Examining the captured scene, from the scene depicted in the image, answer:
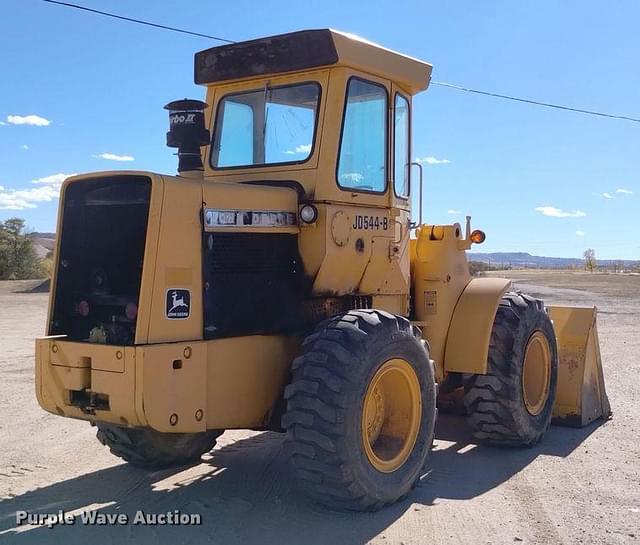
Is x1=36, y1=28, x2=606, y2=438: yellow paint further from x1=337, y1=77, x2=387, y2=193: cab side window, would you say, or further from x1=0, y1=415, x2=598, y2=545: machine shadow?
x1=0, y1=415, x2=598, y2=545: machine shadow

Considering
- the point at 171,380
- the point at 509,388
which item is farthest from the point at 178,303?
the point at 509,388

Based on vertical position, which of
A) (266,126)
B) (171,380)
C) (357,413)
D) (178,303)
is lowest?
(357,413)

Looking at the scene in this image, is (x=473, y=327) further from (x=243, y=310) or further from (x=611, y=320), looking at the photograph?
(x=611, y=320)

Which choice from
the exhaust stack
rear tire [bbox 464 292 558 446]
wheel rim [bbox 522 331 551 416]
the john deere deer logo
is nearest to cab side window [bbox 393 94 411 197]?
rear tire [bbox 464 292 558 446]

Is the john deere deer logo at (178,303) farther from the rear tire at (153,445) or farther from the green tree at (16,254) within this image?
the green tree at (16,254)

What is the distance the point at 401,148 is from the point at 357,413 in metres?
2.47

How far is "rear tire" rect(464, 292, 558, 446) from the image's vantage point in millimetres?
6449

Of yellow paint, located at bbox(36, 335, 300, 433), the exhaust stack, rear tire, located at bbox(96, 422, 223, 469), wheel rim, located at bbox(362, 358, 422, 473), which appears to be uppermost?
the exhaust stack

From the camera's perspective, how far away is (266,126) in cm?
577

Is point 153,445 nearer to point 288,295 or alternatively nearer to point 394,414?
point 288,295

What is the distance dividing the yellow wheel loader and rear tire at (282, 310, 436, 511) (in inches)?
0.5

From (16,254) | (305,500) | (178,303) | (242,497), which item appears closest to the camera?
(178,303)

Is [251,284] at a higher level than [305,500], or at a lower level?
higher

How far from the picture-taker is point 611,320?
18.9 meters
